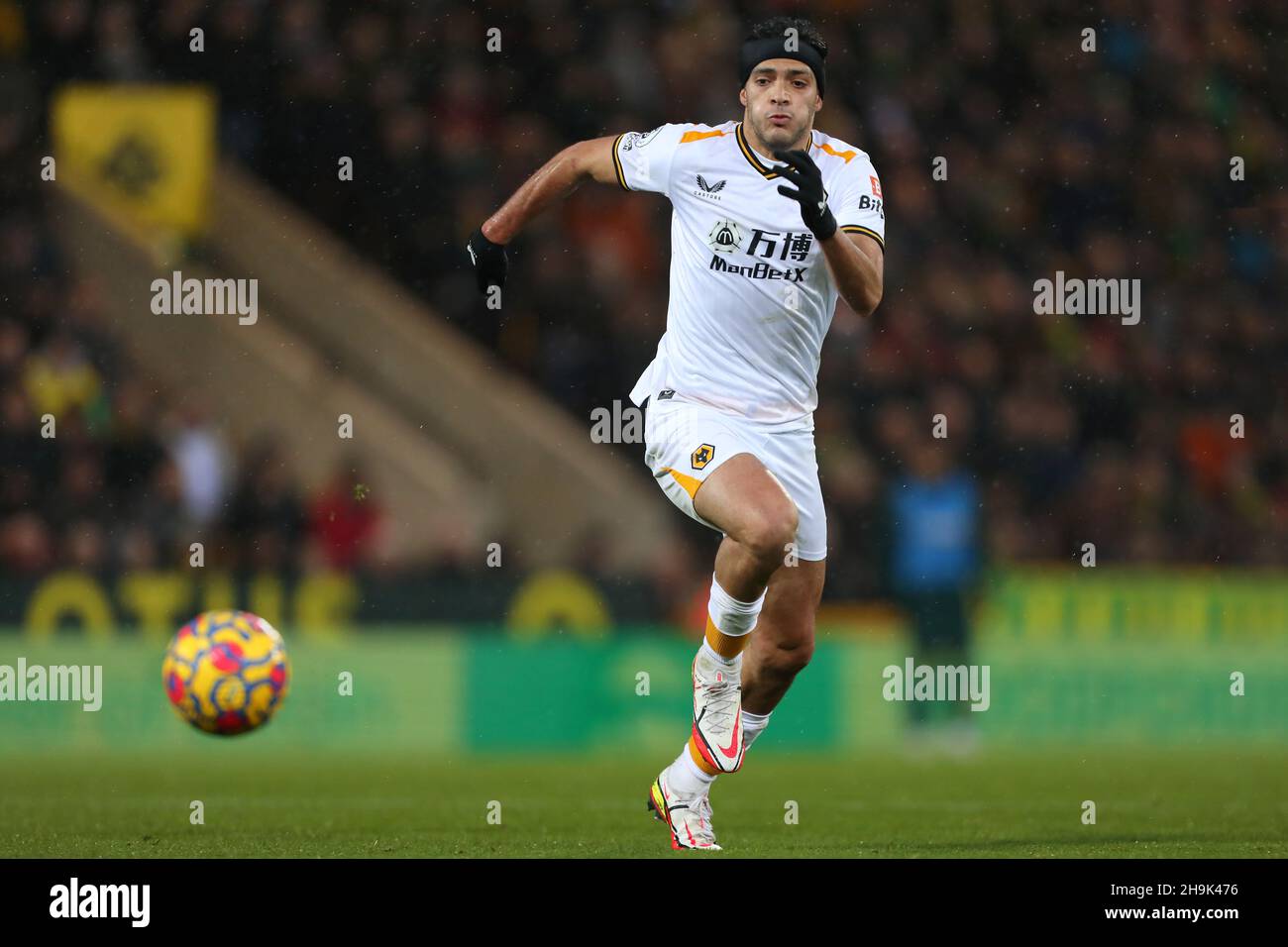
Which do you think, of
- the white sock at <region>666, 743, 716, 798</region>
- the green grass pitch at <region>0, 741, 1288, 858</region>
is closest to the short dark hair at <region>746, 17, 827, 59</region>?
the white sock at <region>666, 743, 716, 798</region>

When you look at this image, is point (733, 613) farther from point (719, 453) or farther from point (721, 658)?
point (719, 453)

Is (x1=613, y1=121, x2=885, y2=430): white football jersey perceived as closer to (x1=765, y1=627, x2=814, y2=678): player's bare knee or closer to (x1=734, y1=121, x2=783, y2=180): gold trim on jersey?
(x1=734, y1=121, x2=783, y2=180): gold trim on jersey

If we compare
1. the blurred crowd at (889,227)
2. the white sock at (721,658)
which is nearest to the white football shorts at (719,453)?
the white sock at (721,658)

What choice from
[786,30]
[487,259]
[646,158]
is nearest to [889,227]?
[646,158]

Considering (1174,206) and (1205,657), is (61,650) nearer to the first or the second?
(1205,657)

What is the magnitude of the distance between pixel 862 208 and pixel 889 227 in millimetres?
11050

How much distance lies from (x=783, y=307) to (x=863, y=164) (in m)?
0.61

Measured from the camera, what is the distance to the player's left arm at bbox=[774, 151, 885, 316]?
268 inches

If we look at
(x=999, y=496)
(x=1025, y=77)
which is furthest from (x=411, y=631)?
(x=1025, y=77)

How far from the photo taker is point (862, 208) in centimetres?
747

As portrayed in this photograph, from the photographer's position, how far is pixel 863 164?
7.66 metres

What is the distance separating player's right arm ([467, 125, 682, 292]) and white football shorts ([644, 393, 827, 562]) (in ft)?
2.72

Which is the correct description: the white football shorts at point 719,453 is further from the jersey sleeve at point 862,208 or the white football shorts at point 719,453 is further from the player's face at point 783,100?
the player's face at point 783,100

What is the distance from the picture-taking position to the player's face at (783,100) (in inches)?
293
